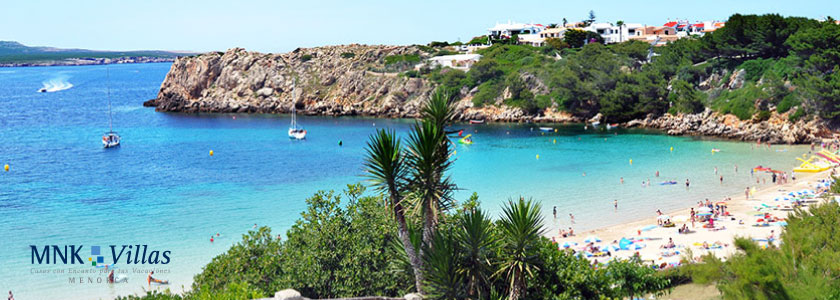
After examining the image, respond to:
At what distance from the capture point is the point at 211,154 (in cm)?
5869

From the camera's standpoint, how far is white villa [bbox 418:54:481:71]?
92.6 m

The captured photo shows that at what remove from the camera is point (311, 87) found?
96.5 metres

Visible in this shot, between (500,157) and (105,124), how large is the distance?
51.3 meters

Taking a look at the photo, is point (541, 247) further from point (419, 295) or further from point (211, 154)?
point (211, 154)

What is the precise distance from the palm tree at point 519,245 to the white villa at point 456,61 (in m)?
78.4

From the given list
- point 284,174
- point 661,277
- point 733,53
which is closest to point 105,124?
point 284,174

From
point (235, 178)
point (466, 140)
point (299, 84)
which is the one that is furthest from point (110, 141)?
point (299, 84)

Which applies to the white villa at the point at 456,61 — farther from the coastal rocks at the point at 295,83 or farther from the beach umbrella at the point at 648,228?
the beach umbrella at the point at 648,228

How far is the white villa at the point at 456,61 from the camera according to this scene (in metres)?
92.6

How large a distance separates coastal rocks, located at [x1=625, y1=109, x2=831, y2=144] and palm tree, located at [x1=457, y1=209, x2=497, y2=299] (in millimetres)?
48800

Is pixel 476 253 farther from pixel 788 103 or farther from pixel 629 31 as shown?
pixel 629 31

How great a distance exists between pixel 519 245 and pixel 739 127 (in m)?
52.4

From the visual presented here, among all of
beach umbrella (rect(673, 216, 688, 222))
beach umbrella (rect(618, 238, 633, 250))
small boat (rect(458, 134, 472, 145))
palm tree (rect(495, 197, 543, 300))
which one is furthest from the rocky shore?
palm tree (rect(495, 197, 543, 300))

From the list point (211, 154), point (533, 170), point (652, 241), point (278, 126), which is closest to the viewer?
point (652, 241)
